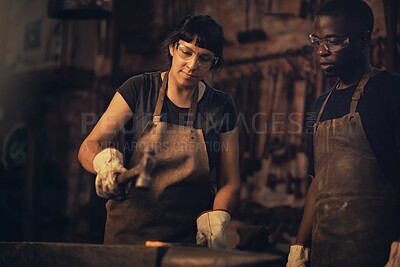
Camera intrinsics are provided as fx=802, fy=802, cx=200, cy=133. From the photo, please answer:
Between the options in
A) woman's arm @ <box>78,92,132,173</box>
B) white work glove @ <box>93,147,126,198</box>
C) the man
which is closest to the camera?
white work glove @ <box>93,147,126,198</box>

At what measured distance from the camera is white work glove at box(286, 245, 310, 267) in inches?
179

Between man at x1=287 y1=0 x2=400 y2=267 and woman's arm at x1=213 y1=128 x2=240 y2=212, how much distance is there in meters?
0.45

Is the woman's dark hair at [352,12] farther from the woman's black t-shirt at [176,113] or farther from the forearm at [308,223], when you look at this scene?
the forearm at [308,223]

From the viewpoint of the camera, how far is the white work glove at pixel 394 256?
13.2 feet

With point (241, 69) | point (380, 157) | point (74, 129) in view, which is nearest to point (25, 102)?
point (74, 129)

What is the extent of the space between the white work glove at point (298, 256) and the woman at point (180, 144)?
0.44 m

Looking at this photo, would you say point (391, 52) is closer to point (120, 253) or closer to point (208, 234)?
point (208, 234)

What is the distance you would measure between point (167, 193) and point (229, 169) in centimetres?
40

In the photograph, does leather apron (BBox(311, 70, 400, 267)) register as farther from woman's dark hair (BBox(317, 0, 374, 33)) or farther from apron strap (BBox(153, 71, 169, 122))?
apron strap (BBox(153, 71, 169, 122))

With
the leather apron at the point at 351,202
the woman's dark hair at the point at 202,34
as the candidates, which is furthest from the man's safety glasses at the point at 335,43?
the woman's dark hair at the point at 202,34

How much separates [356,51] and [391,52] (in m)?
2.39

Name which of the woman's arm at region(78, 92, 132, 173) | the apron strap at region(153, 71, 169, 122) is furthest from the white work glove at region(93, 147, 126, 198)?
the apron strap at region(153, 71, 169, 122)

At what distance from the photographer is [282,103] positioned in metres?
7.96

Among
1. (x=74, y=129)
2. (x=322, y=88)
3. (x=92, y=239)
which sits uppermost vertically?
(x=322, y=88)
